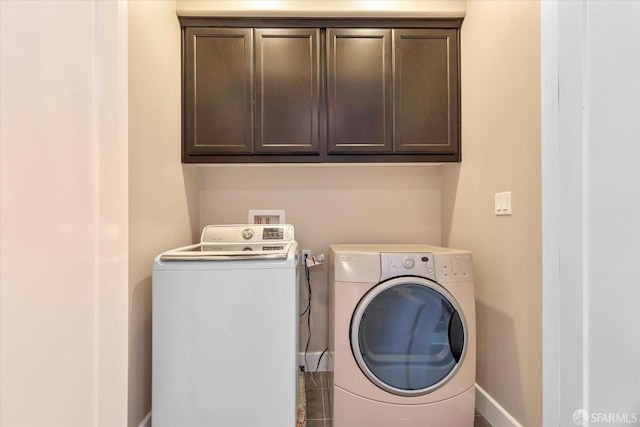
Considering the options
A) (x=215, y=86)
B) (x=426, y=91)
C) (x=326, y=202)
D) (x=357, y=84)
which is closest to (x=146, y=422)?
(x=326, y=202)

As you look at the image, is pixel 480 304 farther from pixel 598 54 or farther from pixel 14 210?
pixel 14 210

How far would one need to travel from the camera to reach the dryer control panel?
1.48 meters

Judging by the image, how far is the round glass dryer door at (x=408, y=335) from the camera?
1.46 m

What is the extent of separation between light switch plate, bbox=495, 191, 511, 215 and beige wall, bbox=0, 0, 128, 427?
1633 mm

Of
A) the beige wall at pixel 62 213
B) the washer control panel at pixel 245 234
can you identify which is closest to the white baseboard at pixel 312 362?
the washer control panel at pixel 245 234

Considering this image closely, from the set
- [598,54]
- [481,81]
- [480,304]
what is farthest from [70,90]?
[480,304]

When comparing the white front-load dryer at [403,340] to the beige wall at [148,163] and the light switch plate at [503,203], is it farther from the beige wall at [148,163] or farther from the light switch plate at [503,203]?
the beige wall at [148,163]

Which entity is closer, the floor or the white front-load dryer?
the white front-load dryer

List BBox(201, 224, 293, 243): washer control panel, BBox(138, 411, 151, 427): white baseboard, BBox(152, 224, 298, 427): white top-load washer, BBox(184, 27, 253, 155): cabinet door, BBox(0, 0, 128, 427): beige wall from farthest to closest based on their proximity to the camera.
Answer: BBox(184, 27, 253, 155): cabinet door → BBox(201, 224, 293, 243): washer control panel → BBox(138, 411, 151, 427): white baseboard → BBox(152, 224, 298, 427): white top-load washer → BBox(0, 0, 128, 427): beige wall

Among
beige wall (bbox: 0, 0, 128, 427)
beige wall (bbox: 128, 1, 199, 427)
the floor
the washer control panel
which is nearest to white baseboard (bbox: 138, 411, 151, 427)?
beige wall (bbox: 128, 1, 199, 427)

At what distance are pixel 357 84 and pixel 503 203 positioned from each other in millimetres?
1121

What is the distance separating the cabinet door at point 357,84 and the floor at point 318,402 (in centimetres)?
155

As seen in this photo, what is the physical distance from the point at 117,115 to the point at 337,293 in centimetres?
115

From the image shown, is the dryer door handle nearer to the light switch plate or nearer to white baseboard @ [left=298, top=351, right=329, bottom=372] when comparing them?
the light switch plate
